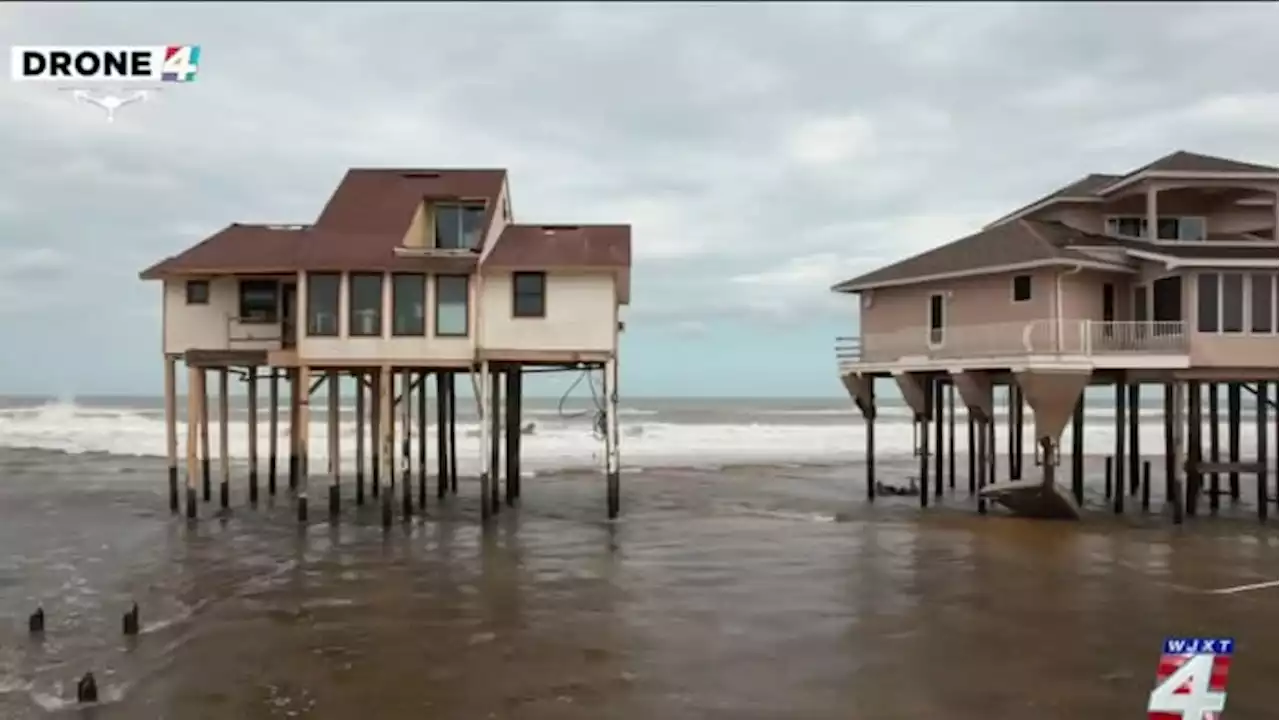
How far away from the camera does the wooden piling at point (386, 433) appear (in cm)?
2533

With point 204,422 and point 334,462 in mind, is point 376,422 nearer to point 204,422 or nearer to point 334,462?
point 204,422

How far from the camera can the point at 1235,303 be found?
2612cm

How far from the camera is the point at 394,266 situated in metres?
25.0

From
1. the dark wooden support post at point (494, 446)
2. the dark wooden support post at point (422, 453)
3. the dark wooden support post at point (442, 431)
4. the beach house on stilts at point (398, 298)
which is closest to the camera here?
the beach house on stilts at point (398, 298)

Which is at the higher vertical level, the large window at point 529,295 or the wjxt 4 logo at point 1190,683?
the large window at point 529,295

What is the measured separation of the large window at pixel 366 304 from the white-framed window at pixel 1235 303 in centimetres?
1865

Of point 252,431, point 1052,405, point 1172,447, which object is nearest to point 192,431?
point 252,431

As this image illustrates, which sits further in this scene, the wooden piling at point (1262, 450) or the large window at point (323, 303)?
the wooden piling at point (1262, 450)

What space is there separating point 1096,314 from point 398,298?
661 inches

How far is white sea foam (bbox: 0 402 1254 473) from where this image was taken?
2146 inches

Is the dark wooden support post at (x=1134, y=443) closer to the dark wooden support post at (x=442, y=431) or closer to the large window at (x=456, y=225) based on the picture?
the large window at (x=456, y=225)

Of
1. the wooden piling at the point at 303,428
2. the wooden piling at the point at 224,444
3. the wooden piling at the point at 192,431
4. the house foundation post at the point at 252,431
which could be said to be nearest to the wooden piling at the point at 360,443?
the house foundation post at the point at 252,431

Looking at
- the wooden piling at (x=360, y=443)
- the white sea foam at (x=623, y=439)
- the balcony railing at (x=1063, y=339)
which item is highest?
the balcony railing at (x=1063, y=339)

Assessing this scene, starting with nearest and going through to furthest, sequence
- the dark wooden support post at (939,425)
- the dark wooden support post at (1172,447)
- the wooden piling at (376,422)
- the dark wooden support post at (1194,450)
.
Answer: the dark wooden support post at (1172,447), the dark wooden support post at (1194,450), the wooden piling at (376,422), the dark wooden support post at (939,425)
